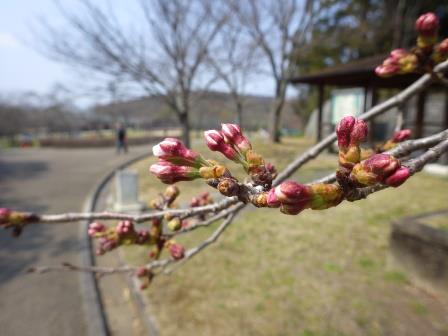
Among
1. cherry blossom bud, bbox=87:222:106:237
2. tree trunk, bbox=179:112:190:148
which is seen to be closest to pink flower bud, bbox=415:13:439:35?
cherry blossom bud, bbox=87:222:106:237

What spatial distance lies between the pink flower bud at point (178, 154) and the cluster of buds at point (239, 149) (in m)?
0.06

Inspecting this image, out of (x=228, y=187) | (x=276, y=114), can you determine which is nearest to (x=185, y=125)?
(x=276, y=114)

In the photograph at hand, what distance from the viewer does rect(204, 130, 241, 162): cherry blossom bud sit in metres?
0.79

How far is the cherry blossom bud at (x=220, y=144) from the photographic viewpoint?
2.60ft

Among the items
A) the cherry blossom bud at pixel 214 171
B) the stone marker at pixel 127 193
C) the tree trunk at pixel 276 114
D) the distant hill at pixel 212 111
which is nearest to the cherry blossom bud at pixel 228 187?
the cherry blossom bud at pixel 214 171

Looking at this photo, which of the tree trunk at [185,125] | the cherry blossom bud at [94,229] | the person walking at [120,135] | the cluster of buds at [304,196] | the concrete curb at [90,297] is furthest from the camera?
the person walking at [120,135]

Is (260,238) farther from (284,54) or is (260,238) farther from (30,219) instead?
(284,54)

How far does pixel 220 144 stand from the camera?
2.63ft

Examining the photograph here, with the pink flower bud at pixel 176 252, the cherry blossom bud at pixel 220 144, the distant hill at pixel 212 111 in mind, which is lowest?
the pink flower bud at pixel 176 252

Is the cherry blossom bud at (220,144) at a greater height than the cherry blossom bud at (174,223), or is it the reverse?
the cherry blossom bud at (220,144)

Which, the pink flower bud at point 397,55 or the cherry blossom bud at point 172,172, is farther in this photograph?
the pink flower bud at point 397,55

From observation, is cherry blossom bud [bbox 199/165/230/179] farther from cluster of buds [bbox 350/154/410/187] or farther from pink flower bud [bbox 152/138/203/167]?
cluster of buds [bbox 350/154/410/187]

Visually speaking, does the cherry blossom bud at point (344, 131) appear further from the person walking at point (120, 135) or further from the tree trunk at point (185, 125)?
the person walking at point (120, 135)

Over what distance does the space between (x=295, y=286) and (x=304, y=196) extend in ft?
14.8
